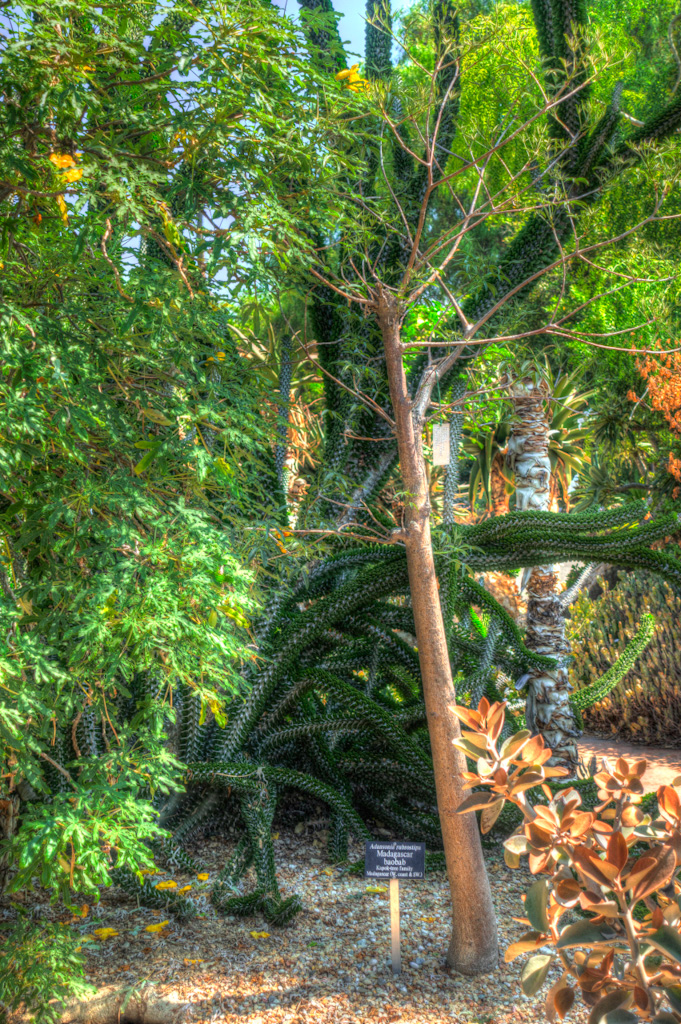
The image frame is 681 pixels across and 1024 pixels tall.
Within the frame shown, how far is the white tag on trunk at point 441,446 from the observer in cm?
344

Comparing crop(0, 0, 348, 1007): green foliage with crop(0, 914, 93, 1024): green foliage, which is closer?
crop(0, 0, 348, 1007): green foliage

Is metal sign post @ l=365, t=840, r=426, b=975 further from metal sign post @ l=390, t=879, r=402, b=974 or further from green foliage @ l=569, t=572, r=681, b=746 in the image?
green foliage @ l=569, t=572, r=681, b=746

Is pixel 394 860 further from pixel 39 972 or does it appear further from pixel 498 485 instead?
pixel 498 485

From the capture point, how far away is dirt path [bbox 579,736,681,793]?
625 cm

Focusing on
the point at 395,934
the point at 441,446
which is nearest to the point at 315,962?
the point at 395,934

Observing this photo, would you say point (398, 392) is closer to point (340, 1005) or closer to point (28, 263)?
point (28, 263)

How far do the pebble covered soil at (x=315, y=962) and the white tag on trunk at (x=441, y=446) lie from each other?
219 cm

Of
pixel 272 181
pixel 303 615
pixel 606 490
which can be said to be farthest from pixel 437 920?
pixel 606 490

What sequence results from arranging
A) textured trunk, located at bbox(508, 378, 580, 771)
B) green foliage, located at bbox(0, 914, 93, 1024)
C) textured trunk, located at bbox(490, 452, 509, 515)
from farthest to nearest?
textured trunk, located at bbox(490, 452, 509, 515) → textured trunk, located at bbox(508, 378, 580, 771) → green foliage, located at bbox(0, 914, 93, 1024)

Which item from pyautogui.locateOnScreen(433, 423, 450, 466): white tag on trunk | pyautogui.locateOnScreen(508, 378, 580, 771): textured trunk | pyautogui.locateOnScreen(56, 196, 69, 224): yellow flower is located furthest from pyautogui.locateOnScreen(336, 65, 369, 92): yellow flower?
pyautogui.locateOnScreen(508, 378, 580, 771): textured trunk

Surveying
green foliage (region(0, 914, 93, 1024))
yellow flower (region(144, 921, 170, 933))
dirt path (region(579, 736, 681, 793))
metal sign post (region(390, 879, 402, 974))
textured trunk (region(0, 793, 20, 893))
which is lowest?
dirt path (region(579, 736, 681, 793))

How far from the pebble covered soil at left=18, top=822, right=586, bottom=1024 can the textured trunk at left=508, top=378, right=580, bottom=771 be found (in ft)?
5.71

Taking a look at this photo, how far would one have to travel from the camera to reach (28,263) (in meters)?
2.08

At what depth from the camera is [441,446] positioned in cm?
350
